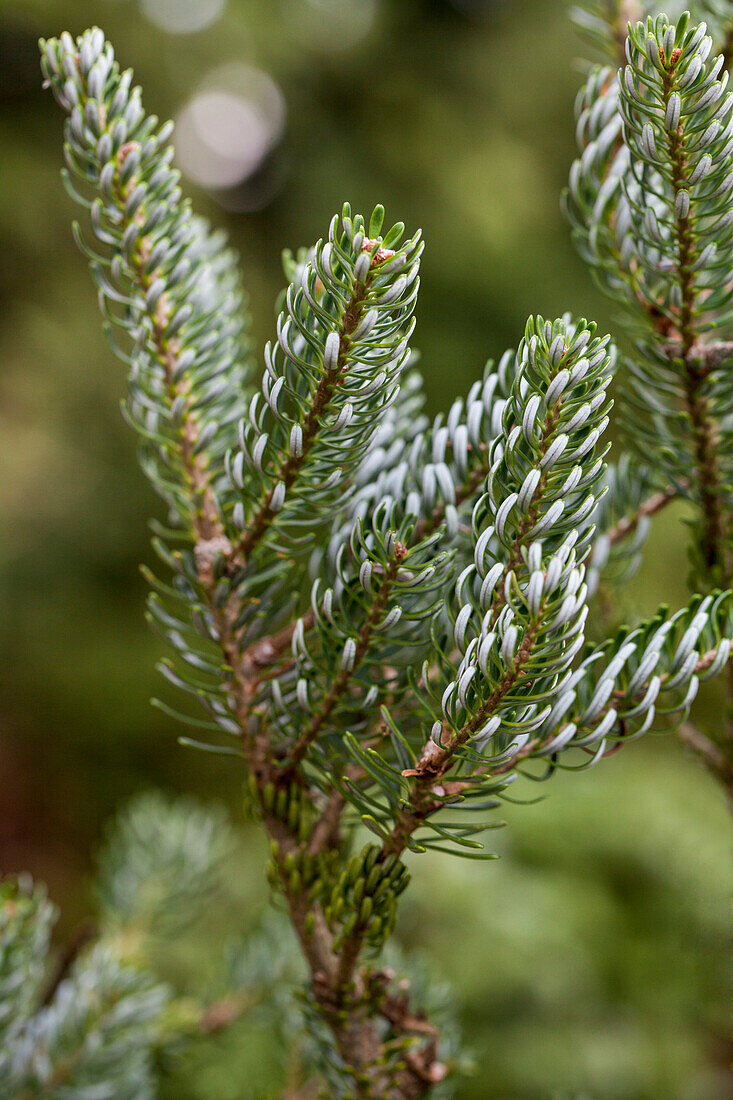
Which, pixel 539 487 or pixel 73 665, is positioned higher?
pixel 539 487

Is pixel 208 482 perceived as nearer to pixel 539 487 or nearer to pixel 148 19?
pixel 539 487

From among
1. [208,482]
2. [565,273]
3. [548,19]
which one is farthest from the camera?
[548,19]

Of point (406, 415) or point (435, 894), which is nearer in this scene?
point (406, 415)

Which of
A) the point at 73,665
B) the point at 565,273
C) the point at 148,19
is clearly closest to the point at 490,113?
the point at 565,273

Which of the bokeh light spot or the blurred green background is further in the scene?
the bokeh light spot

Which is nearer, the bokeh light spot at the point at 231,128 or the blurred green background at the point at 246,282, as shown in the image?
the blurred green background at the point at 246,282

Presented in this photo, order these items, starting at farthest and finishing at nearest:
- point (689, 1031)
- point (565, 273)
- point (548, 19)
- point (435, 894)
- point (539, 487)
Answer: point (548, 19), point (565, 273), point (435, 894), point (689, 1031), point (539, 487)

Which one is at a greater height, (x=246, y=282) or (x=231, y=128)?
(x=231, y=128)

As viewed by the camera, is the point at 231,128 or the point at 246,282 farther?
the point at 231,128
